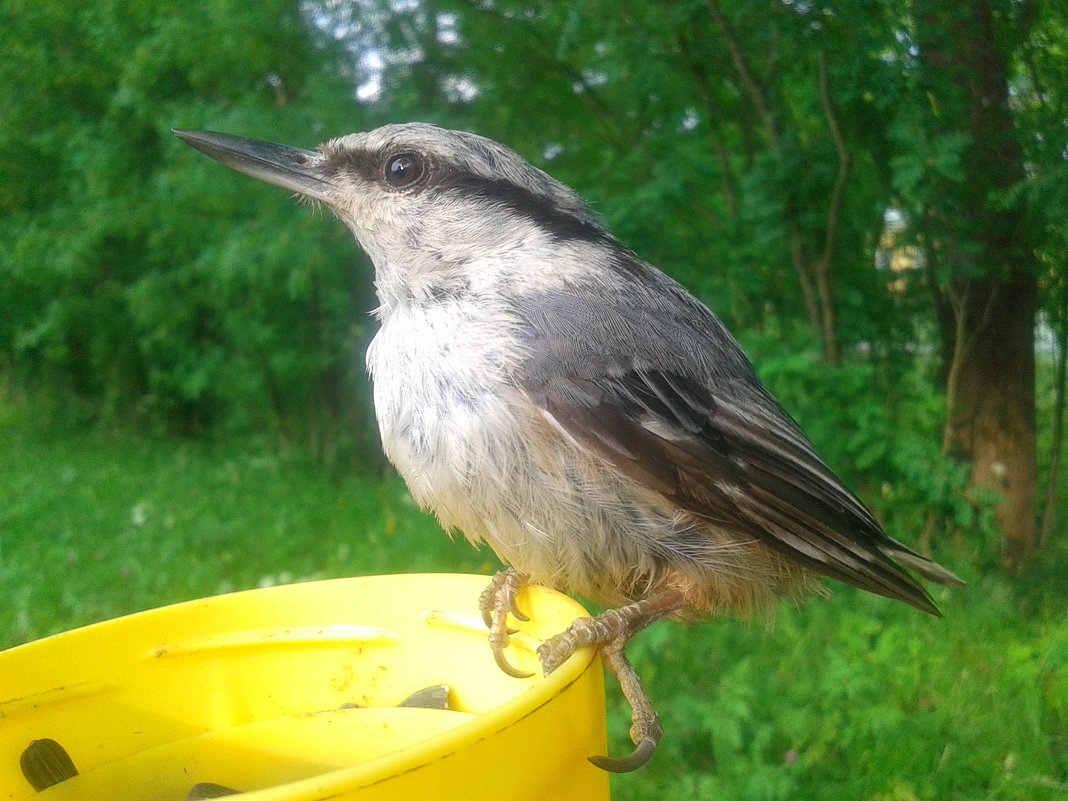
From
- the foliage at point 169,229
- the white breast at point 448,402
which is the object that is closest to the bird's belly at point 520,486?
the white breast at point 448,402

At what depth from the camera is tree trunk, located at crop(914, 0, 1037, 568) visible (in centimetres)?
330

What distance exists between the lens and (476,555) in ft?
13.7

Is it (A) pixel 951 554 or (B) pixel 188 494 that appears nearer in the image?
(A) pixel 951 554

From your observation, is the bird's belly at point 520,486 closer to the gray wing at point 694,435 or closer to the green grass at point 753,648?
the gray wing at point 694,435

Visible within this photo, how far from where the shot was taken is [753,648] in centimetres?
320

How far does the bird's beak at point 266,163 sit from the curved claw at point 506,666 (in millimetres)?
1251

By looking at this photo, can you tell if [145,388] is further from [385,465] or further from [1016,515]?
[1016,515]

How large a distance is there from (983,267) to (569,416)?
2.74 meters

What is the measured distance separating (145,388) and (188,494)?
3417 mm

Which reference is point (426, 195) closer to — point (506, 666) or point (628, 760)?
point (506, 666)

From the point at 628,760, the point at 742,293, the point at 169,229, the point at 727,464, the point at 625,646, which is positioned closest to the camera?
the point at 628,760

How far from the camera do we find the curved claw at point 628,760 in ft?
3.97

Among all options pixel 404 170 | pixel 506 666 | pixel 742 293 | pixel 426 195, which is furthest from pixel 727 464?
pixel 742 293

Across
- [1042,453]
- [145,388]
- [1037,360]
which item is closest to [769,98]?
[1037,360]
